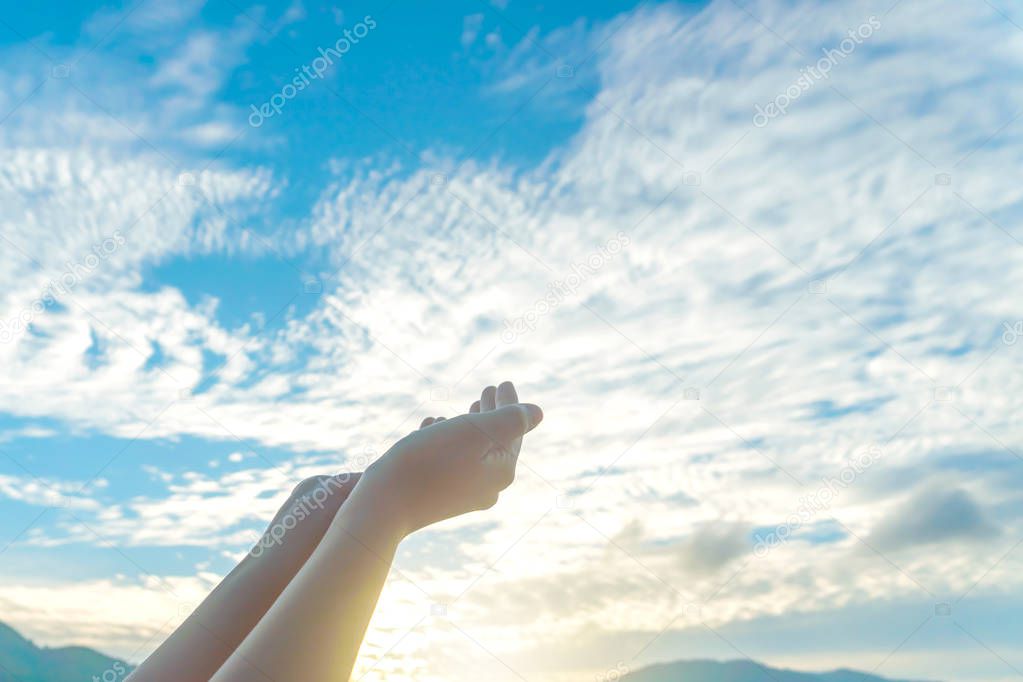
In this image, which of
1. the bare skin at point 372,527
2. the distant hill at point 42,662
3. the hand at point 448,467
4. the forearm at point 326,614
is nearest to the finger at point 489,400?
the bare skin at point 372,527

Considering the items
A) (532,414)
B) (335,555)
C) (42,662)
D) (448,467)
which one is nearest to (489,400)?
(532,414)

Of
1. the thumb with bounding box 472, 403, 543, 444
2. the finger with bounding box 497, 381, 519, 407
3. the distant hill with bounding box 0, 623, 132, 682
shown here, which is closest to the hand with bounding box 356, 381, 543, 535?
the thumb with bounding box 472, 403, 543, 444

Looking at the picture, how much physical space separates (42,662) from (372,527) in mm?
190073

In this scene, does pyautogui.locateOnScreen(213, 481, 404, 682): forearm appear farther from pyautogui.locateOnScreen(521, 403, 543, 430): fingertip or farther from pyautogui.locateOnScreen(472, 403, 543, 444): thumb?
pyautogui.locateOnScreen(521, 403, 543, 430): fingertip

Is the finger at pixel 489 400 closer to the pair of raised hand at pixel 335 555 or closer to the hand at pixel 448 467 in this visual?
the pair of raised hand at pixel 335 555

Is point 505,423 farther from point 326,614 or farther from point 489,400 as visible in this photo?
point 326,614

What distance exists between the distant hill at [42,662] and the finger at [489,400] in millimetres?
142585

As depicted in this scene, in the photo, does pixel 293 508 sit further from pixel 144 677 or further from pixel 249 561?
pixel 144 677

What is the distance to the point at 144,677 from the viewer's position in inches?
93.4

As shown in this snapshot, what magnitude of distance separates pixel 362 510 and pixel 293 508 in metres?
0.65

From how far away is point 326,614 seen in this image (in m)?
1.93

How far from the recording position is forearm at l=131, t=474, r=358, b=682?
7.88ft

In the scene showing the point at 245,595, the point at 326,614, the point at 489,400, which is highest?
the point at 489,400

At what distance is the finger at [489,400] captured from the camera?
2.94 m
